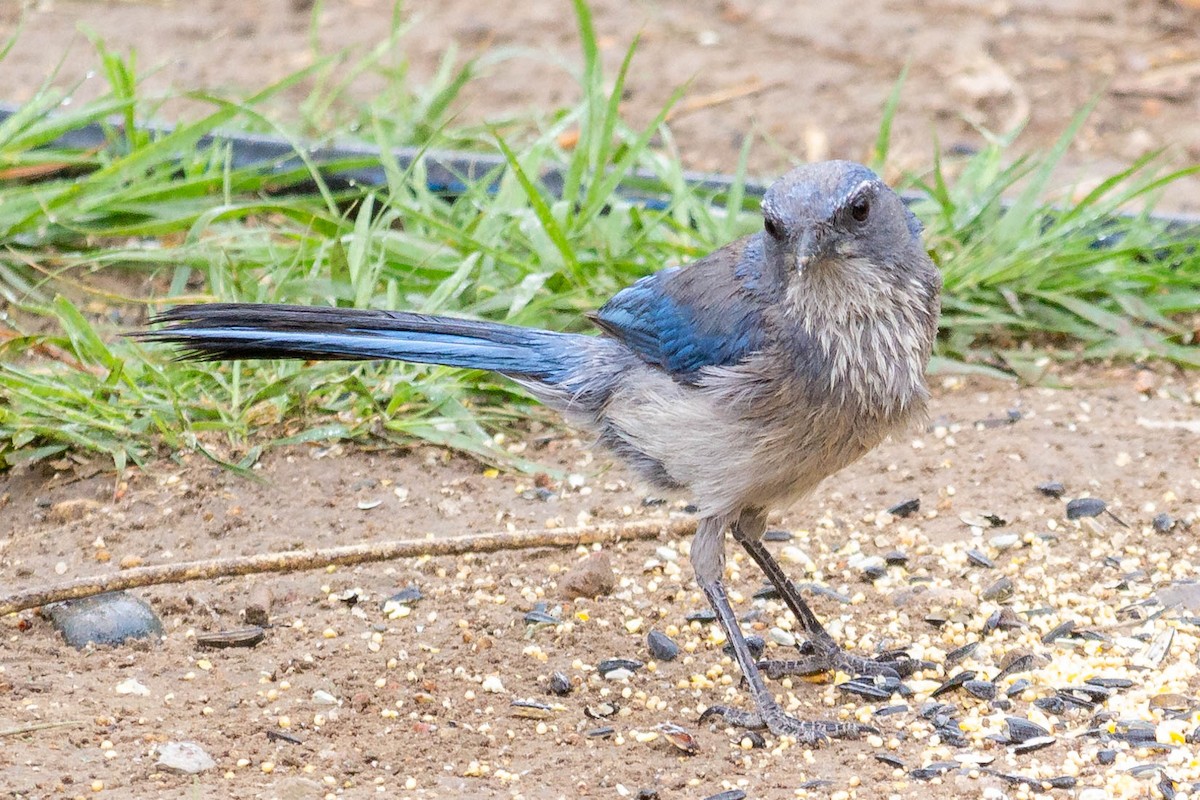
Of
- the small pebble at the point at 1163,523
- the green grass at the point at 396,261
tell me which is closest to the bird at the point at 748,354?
the green grass at the point at 396,261

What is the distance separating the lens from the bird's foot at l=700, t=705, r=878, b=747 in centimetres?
367

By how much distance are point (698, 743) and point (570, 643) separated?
1.77 feet

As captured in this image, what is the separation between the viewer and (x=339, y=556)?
4.08 m

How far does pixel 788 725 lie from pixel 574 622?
0.71 m

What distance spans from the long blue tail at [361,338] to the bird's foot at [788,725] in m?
1.02

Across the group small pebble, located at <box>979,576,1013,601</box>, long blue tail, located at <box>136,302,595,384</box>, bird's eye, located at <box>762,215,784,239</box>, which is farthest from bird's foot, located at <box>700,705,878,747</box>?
bird's eye, located at <box>762,215,784,239</box>

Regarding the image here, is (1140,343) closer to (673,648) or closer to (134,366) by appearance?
(673,648)

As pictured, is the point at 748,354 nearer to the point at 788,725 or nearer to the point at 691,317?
the point at 691,317

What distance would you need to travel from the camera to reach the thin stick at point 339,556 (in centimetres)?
377

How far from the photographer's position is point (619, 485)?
4.93m

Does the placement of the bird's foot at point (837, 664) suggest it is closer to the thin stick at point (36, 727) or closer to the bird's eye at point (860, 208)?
the bird's eye at point (860, 208)

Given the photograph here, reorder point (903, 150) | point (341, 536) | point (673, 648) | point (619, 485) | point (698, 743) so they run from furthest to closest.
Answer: point (903, 150) → point (619, 485) → point (341, 536) → point (673, 648) → point (698, 743)

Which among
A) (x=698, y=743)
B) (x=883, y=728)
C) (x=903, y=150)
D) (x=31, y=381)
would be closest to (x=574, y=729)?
(x=698, y=743)

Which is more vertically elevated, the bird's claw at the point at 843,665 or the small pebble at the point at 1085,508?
the small pebble at the point at 1085,508
